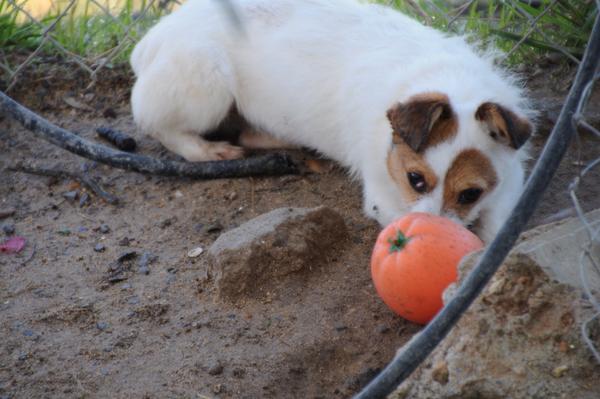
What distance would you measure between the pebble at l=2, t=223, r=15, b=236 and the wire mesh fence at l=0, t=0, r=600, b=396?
1.33m

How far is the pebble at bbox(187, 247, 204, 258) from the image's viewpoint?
359 centimetres

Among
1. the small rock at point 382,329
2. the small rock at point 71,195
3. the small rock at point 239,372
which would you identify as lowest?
the small rock at point 382,329

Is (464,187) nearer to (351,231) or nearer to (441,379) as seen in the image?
(351,231)

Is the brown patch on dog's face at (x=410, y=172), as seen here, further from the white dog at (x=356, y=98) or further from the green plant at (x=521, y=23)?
the green plant at (x=521, y=23)

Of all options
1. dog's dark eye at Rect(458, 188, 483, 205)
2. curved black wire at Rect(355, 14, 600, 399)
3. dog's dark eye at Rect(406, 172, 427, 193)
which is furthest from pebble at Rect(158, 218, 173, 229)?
curved black wire at Rect(355, 14, 600, 399)

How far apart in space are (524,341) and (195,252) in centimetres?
181

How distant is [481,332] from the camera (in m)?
2.25

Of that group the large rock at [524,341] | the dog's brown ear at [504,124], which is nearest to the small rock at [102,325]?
the large rock at [524,341]

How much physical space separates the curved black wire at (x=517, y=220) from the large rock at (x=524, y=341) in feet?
1.40

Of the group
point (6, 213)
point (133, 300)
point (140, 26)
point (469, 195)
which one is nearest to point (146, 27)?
point (140, 26)

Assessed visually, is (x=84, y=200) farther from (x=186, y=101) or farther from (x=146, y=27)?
(x=146, y=27)

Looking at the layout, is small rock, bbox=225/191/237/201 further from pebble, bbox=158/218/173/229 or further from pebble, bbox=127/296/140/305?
pebble, bbox=127/296/140/305

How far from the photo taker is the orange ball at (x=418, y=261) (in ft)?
8.78

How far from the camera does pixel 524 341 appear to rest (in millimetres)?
2207
